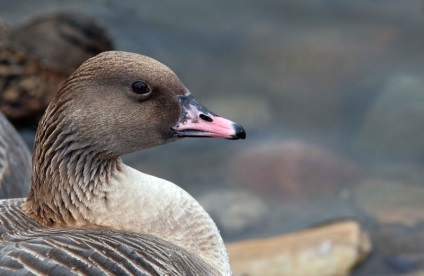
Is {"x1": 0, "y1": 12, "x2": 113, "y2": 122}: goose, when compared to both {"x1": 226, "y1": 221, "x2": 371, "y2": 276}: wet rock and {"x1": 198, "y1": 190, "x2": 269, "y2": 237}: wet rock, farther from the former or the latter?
{"x1": 226, "y1": 221, "x2": 371, "y2": 276}: wet rock

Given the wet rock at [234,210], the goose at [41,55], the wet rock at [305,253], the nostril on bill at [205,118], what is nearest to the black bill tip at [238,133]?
the nostril on bill at [205,118]

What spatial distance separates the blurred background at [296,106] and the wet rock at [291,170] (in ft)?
0.04

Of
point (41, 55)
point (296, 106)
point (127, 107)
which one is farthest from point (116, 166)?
point (296, 106)

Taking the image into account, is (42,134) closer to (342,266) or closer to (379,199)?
(342,266)

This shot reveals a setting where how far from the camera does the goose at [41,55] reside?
7.72 m

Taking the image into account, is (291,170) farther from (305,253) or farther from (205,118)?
(205,118)

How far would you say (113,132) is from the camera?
4387mm

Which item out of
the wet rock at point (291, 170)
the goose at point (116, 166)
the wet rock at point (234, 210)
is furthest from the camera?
the wet rock at point (291, 170)

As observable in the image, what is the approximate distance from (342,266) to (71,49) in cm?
374

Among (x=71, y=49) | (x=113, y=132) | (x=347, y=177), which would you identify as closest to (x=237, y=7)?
(x=71, y=49)

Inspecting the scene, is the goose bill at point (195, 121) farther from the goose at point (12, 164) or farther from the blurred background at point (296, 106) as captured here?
the blurred background at point (296, 106)

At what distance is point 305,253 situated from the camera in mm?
6727

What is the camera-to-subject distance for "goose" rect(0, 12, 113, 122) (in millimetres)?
7723

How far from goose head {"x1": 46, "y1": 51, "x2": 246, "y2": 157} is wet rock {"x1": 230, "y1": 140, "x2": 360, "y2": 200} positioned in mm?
3601
